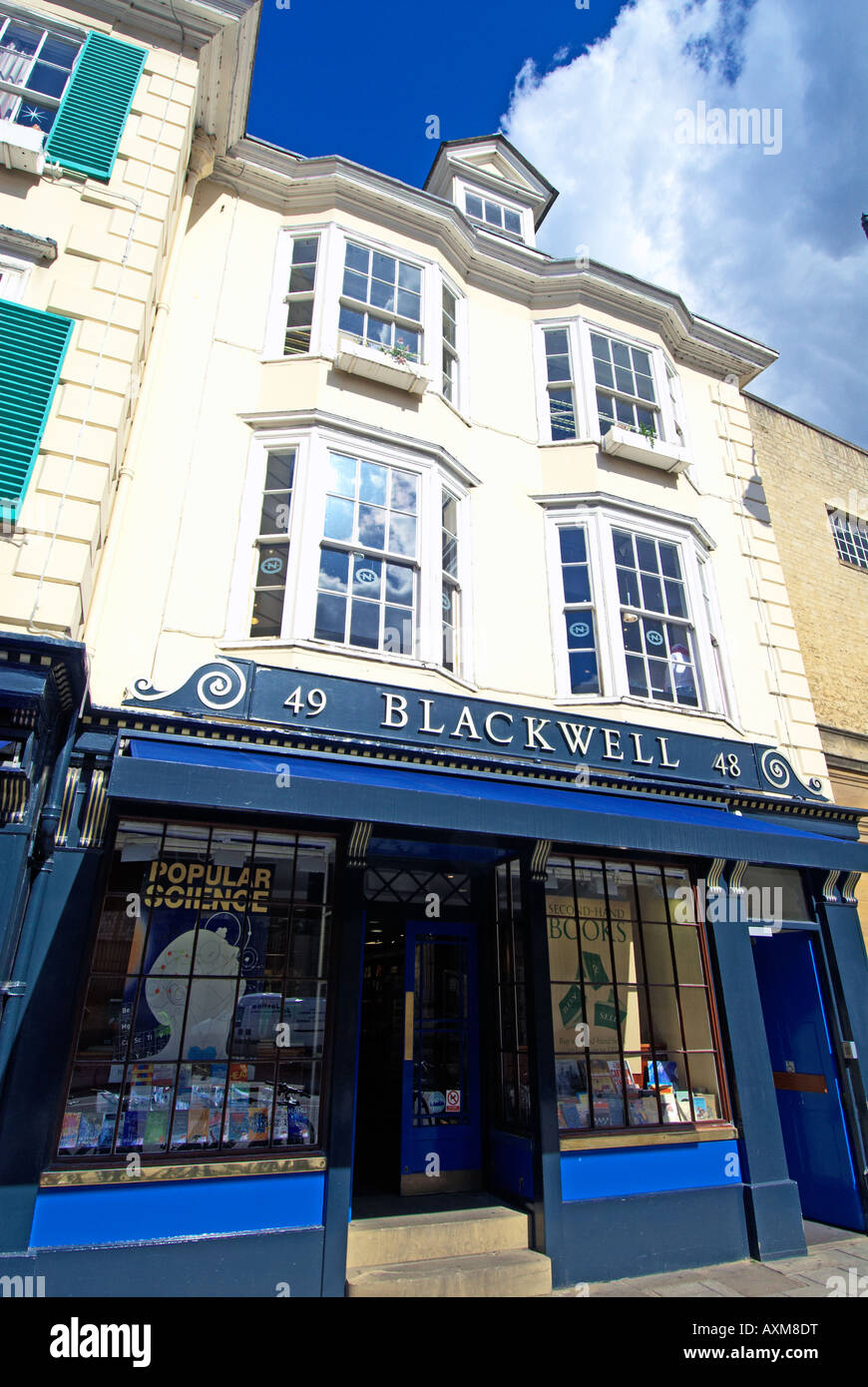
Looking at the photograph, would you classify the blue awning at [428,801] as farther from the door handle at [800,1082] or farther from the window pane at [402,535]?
the door handle at [800,1082]

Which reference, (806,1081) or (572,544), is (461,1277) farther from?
(572,544)

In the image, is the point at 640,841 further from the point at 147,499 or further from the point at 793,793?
the point at 147,499

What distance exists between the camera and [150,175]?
7227mm

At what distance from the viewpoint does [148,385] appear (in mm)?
7535

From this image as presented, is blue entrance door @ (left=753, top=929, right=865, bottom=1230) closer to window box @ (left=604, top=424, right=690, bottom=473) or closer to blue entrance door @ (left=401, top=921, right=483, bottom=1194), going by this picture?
blue entrance door @ (left=401, top=921, right=483, bottom=1194)

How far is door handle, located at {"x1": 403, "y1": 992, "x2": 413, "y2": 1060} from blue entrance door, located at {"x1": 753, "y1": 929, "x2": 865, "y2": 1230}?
13.8 ft

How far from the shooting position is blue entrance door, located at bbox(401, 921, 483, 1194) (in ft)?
22.6

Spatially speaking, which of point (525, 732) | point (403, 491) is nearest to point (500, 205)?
point (403, 491)

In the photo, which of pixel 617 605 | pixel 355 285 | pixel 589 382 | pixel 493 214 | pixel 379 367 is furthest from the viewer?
pixel 493 214

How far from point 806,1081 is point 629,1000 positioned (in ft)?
8.03

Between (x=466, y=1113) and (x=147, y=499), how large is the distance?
6695mm

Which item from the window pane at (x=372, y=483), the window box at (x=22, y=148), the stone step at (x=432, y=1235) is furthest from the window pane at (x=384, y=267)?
the stone step at (x=432, y=1235)

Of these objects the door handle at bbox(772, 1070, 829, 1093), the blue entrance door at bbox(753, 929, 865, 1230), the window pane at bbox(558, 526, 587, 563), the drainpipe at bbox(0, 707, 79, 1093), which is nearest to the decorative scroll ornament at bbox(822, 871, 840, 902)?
the blue entrance door at bbox(753, 929, 865, 1230)
